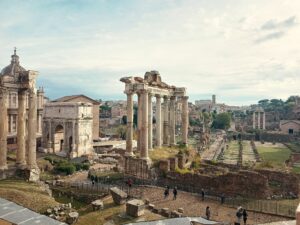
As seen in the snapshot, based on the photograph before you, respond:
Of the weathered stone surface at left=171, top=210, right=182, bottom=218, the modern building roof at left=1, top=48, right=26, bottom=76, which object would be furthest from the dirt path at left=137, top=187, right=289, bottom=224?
the modern building roof at left=1, top=48, right=26, bottom=76

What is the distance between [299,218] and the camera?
7.60 metres

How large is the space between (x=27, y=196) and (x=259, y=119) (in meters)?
120

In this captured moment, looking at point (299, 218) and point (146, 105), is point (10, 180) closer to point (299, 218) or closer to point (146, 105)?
point (146, 105)

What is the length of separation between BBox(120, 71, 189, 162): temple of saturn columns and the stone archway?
22740mm

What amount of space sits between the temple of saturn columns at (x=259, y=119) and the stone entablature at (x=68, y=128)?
3508 inches

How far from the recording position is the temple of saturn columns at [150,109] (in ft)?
Result: 103

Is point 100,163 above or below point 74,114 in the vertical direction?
below

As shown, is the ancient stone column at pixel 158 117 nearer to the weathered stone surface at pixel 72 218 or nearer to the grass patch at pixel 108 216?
the grass patch at pixel 108 216

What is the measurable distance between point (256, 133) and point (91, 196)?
81430mm

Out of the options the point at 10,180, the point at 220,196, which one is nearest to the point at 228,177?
the point at 220,196

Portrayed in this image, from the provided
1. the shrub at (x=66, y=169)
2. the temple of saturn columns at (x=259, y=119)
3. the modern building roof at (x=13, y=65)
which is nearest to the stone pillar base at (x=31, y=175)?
the shrub at (x=66, y=169)

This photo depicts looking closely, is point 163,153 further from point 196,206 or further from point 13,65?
point 13,65

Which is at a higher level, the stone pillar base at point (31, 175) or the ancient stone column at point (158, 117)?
the ancient stone column at point (158, 117)

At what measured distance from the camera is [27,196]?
21.0m
